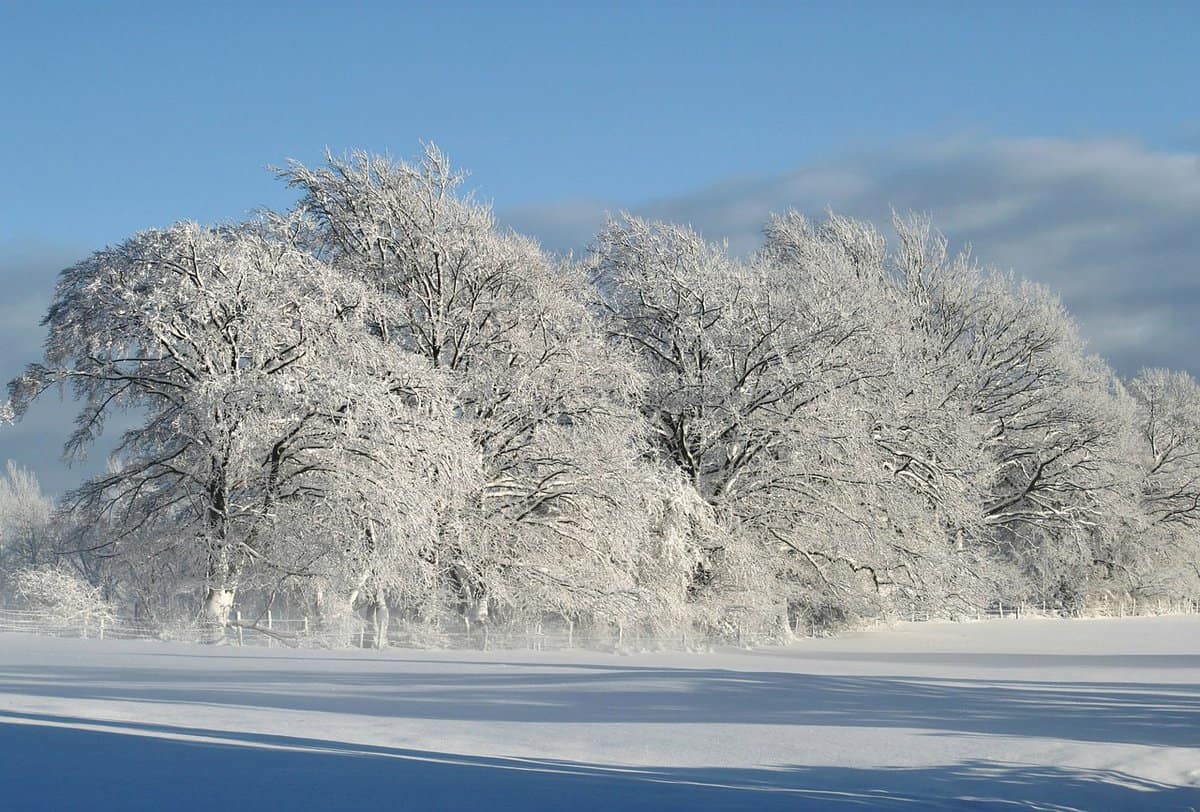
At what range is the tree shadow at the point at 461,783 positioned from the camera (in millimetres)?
8562

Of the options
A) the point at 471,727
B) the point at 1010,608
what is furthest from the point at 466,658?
the point at 1010,608

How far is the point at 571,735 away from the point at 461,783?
2.67m

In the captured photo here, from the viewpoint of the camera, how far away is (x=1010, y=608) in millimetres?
47688

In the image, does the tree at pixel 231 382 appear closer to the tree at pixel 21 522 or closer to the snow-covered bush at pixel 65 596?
the snow-covered bush at pixel 65 596

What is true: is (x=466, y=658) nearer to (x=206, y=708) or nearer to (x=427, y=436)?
(x=427, y=436)

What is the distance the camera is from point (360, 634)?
2622 cm

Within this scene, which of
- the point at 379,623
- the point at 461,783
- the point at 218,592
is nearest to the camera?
the point at 461,783

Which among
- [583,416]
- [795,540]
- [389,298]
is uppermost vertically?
[389,298]

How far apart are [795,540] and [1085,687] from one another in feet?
40.5

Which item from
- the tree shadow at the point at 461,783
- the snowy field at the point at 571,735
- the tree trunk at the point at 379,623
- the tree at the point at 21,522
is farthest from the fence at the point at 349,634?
the tree at the point at 21,522

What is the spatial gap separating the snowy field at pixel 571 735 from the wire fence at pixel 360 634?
4.06 meters

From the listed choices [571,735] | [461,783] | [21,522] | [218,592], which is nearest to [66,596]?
[218,592]

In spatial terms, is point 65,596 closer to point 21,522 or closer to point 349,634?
point 349,634

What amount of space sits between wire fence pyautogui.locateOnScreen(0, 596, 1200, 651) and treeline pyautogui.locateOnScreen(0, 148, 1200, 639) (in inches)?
15.8
